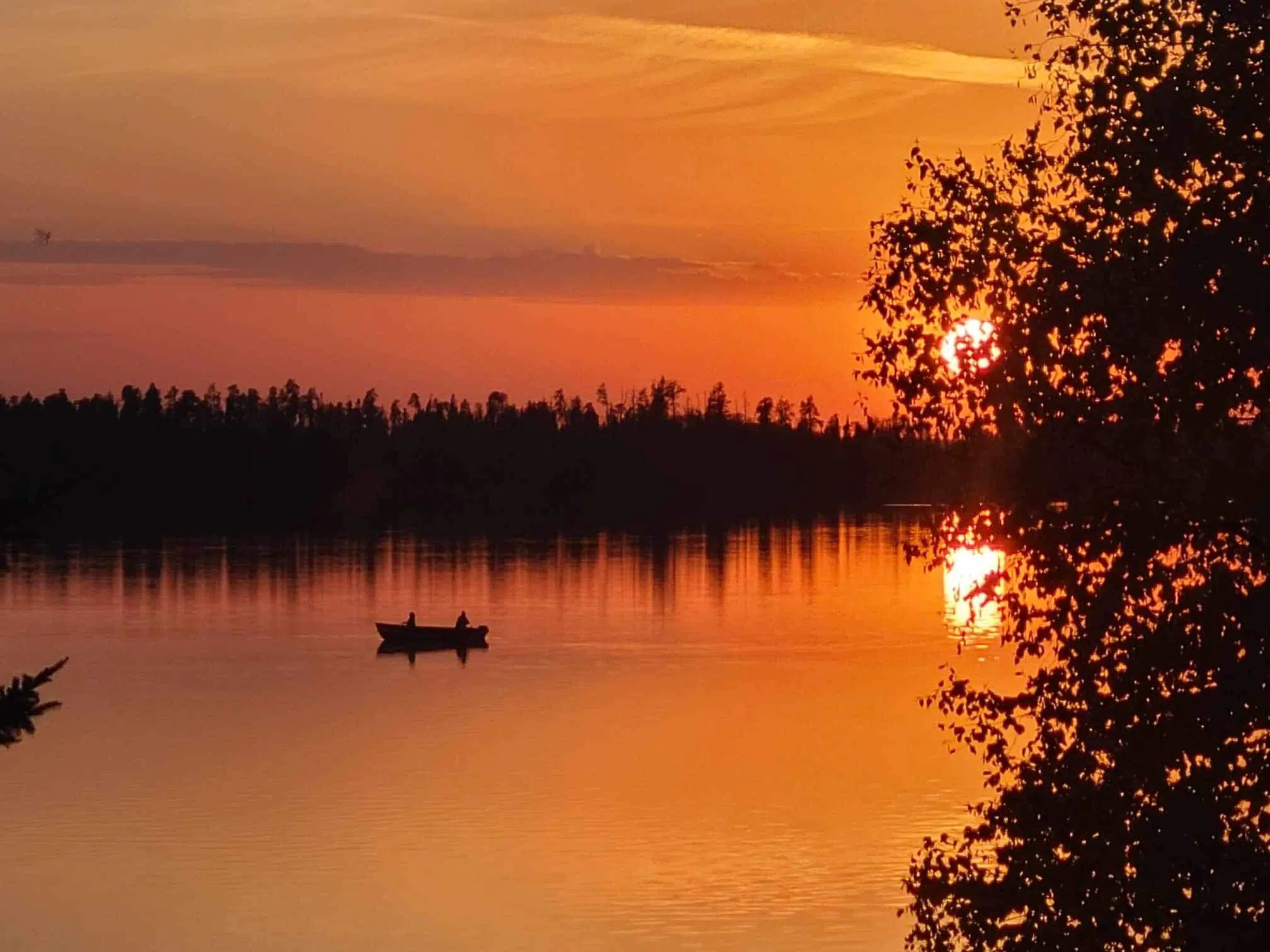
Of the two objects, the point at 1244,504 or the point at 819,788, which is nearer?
the point at 1244,504

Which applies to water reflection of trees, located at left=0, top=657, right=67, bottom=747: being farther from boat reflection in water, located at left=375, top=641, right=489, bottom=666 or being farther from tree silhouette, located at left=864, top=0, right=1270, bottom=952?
boat reflection in water, located at left=375, top=641, right=489, bottom=666

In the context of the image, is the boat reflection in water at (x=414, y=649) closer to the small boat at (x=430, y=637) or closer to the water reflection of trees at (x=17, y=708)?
the small boat at (x=430, y=637)

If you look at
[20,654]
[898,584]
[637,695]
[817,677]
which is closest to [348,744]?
[637,695]

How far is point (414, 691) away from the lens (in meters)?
73.9

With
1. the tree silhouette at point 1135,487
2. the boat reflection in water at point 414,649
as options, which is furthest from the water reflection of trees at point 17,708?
the boat reflection in water at point 414,649

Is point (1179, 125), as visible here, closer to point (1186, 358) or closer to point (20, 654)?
point (1186, 358)

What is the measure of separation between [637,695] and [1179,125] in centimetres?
5610

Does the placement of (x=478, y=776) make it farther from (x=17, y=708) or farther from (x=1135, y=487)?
(x=17, y=708)

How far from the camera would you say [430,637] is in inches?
3334

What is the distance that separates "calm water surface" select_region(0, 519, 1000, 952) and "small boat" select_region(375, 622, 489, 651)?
858 millimetres

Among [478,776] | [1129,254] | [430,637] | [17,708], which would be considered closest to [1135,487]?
[1129,254]

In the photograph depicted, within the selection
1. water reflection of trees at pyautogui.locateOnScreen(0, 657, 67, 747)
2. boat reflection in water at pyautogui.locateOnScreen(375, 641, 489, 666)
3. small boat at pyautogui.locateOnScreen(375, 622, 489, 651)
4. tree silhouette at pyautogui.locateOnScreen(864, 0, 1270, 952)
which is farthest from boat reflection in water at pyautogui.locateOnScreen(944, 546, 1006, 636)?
boat reflection in water at pyautogui.locateOnScreen(375, 641, 489, 666)

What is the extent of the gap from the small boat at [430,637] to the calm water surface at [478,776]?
86 cm

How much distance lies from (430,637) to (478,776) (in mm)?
32585
